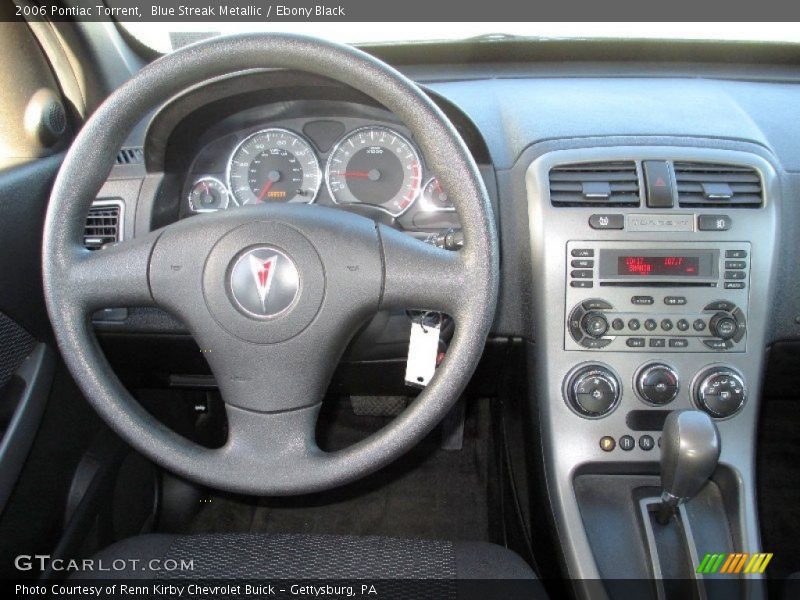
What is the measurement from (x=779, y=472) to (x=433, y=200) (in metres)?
1.40

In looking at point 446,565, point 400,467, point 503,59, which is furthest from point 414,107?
point 400,467

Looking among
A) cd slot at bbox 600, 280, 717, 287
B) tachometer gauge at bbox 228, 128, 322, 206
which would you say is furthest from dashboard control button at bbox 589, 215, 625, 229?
tachometer gauge at bbox 228, 128, 322, 206

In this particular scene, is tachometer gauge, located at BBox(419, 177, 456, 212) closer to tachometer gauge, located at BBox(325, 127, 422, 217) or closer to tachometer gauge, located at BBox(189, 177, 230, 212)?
tachometer gauge, located at BBox(325, 127, 422, 217)

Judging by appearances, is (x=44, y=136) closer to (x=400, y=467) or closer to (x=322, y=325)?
(x=322, y=325)

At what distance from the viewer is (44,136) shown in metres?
1.69

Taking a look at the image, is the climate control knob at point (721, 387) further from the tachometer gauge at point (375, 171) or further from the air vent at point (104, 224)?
the air vent at point (104, 224)

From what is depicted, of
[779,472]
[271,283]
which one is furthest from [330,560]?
[779,472]

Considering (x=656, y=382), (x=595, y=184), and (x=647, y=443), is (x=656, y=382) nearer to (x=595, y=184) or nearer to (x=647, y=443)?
(x=647, y=443)

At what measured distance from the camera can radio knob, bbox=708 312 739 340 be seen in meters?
1.43

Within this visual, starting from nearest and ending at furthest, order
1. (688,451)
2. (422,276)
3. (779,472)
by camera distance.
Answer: (422,276) < (688,451) < (779,472)

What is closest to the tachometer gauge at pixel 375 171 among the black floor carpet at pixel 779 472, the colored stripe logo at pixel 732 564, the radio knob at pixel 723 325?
the radio knob at pixel 723 325

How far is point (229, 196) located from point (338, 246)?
61cm

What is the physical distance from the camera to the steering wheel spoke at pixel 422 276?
1101mm

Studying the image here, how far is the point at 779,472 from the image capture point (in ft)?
6.87
